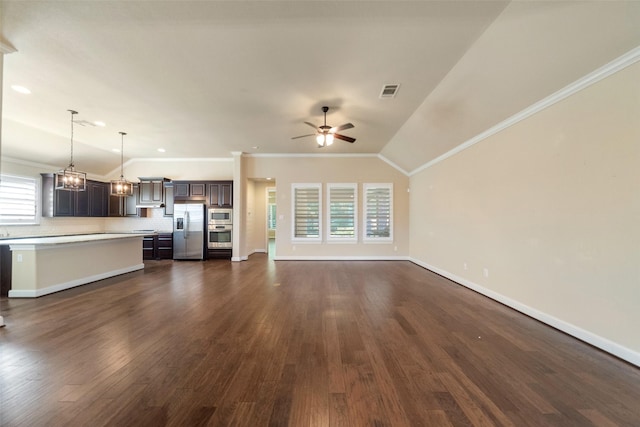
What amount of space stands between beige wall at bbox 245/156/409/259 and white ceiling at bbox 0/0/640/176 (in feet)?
8.10

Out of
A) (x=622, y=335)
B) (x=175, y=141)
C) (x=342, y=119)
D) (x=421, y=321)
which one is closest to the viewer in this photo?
(x=622, y=335)

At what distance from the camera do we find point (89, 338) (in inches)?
103

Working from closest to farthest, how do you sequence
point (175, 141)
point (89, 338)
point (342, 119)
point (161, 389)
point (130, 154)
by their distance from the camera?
1. point (161, 389)
2. point (89, 338)
3. point (342, 119)
4. point (175, 141)
5. point (130, 154)

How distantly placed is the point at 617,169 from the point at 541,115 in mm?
1127

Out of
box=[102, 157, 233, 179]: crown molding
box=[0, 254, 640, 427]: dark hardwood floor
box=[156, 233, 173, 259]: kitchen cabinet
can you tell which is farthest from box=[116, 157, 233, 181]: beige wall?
box=[0, 254, 640, 427]: dark hardwood floor

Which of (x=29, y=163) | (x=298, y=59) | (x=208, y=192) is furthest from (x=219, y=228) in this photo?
(x=298, y=59)

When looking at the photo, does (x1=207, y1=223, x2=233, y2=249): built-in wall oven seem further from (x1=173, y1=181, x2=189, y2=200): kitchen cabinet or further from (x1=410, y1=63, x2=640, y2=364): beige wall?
(x1=410, y1=63, x2=640, y2=364): beige wall

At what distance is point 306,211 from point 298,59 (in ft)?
16.2

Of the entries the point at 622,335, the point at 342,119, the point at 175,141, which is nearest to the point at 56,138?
the point at 175,141

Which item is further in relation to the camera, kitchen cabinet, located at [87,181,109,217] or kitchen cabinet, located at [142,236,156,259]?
kitchen cabinet, located at [142,236,156,259]

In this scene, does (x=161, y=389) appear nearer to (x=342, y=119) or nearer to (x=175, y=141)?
(x=342, y=119)

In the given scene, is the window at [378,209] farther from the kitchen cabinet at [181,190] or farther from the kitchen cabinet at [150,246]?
the kitchen cabinet at [150,246]

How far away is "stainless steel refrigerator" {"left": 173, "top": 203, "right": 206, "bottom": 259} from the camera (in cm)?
748

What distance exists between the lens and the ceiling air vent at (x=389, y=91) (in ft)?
12.0
